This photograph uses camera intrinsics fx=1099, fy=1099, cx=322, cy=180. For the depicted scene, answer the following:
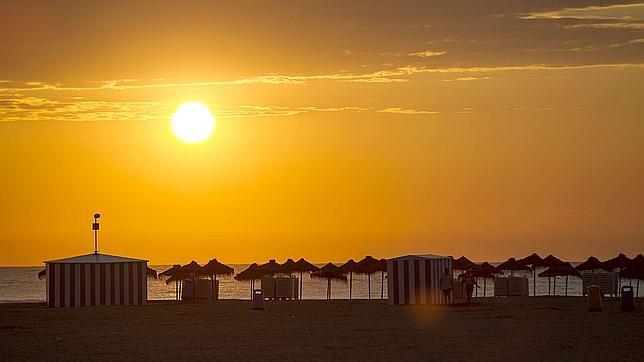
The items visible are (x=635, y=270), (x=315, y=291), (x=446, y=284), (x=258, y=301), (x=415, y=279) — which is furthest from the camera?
(x=315, y=291)

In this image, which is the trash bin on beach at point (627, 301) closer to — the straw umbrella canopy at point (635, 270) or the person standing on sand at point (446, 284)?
the person standing on sand at point (446, 284)

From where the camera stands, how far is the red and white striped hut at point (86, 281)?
28656 millimetres

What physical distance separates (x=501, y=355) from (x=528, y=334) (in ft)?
11.2

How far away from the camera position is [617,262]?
39.4 meters

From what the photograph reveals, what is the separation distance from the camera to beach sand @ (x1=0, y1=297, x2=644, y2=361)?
1535 centimetres

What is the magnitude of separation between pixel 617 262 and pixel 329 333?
23.1 meters

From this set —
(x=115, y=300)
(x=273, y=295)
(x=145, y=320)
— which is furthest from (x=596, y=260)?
(x=145, y=320)

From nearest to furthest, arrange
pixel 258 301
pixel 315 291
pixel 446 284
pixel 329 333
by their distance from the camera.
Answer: pixel 329 333 < pixel 258 301 < pixel 446 284 < pixel 315 291

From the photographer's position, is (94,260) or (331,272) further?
(331,272)

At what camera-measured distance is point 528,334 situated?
1809 centimetres

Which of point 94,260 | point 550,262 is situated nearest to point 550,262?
point 550,262

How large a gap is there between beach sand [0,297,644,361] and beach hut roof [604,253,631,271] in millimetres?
12654

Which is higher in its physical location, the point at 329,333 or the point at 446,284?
the point at 446,284

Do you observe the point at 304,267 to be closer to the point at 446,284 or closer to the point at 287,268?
the point at 287,268
